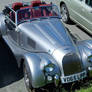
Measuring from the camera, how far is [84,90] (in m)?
5.83

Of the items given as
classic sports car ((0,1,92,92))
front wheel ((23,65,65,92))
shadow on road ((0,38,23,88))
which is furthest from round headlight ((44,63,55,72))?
shadow on road ((0,38,23,88))

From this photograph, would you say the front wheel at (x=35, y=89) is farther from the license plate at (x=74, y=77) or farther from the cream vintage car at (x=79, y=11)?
the cream vintage car at (x=79, y=11)

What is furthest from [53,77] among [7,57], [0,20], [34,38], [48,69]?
[0,20]

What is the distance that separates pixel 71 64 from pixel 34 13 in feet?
7.34

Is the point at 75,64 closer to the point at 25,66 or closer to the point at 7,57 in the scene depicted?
the point at 25,66

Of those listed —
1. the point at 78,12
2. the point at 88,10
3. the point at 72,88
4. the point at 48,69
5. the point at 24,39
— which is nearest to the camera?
the point at 48,69

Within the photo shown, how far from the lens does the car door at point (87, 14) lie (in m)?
8.68

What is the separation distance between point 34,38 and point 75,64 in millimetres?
1429

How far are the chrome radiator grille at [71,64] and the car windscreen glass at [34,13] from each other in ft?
6.45

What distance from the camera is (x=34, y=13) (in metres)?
7.34

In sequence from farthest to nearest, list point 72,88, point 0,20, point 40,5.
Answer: point 0,20 → point 40,5 → point 72,88

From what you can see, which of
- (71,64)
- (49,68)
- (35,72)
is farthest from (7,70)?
(71,64)

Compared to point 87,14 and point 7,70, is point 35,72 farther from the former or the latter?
point 87,14

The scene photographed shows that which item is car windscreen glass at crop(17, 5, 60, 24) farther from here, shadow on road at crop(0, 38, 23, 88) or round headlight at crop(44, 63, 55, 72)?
round headlight at crop(44, 63, 55, 72)
